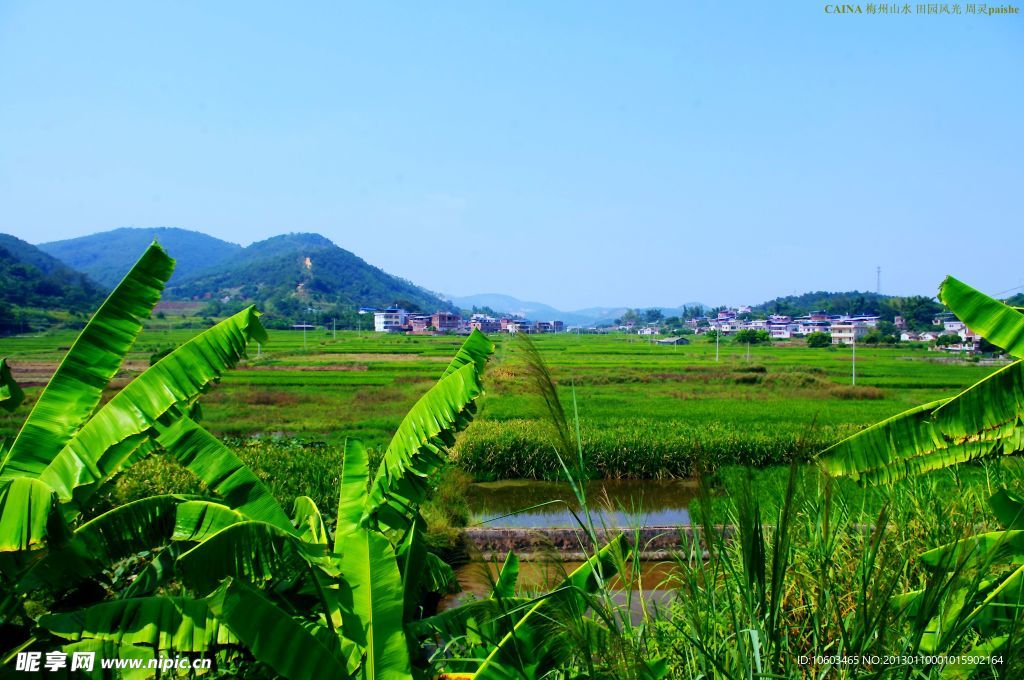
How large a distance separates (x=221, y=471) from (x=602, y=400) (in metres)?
17.7

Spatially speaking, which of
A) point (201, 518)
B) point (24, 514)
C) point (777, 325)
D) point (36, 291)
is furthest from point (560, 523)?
point (777, 325)

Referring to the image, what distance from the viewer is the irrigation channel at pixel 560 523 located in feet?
17.5

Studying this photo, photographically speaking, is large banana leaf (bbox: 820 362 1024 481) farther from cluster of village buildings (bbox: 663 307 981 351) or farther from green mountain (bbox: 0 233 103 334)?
green mountain (bbox: 0 233 103 334)

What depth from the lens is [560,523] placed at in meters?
8.97

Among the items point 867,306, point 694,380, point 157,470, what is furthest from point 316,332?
point 157,470

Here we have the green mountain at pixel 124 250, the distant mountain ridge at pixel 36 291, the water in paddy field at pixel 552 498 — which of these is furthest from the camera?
the green mountain at pixel 124 250

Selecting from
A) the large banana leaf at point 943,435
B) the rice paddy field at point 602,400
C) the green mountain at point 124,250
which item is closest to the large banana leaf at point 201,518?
the rice paddy field at point 602,400

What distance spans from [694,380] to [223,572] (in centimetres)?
2444

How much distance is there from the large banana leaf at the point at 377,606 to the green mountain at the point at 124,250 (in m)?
110

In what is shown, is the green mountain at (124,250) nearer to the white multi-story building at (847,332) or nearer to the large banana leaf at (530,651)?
the white multi-story building at (847,332)

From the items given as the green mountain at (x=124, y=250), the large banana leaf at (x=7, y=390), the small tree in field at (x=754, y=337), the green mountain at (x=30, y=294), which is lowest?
the small tree in field at (x=754, y=337)

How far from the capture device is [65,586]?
2754 millimetres

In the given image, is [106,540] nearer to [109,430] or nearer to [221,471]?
[221,471]

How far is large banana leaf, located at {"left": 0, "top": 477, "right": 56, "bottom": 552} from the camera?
2.06 metres
